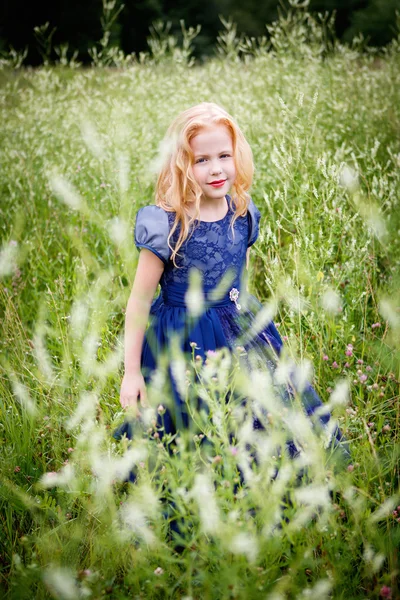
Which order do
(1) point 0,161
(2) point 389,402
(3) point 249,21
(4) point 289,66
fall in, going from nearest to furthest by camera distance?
(2) point 389,402 < (1) point 0,161 < (4) point 289,66 < (3) point 249,21

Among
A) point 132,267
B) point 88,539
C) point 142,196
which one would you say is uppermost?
point 142,196

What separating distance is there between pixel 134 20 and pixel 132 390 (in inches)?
726

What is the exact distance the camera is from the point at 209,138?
170 centimetres

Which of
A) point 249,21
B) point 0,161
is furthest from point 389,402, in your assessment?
point 249,21

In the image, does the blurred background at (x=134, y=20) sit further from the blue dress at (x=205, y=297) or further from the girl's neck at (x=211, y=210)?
the blue dress at (x=205, y=297)

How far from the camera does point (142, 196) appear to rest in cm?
293

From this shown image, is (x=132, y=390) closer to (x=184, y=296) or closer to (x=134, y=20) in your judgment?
(x=184, y=296)

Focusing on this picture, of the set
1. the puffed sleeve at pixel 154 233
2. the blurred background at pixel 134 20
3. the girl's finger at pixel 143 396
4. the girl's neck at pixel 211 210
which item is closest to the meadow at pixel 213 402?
the girl's finger at pixel 143 396

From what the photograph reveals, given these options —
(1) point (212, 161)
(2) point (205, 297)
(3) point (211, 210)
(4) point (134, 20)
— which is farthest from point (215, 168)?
(4) point (134, 20)

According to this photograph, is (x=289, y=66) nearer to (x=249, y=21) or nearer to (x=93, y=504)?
(x=93, y=504)

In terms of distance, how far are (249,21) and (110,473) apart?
74.5 feet

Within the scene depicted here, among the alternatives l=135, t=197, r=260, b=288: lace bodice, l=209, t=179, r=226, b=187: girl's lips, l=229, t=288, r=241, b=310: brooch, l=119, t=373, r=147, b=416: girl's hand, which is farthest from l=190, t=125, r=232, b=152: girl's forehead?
l=119, t=373, r=147, b=416: girl's hand

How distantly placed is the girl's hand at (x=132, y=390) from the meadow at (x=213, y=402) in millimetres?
76

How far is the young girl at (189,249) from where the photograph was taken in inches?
67.1
